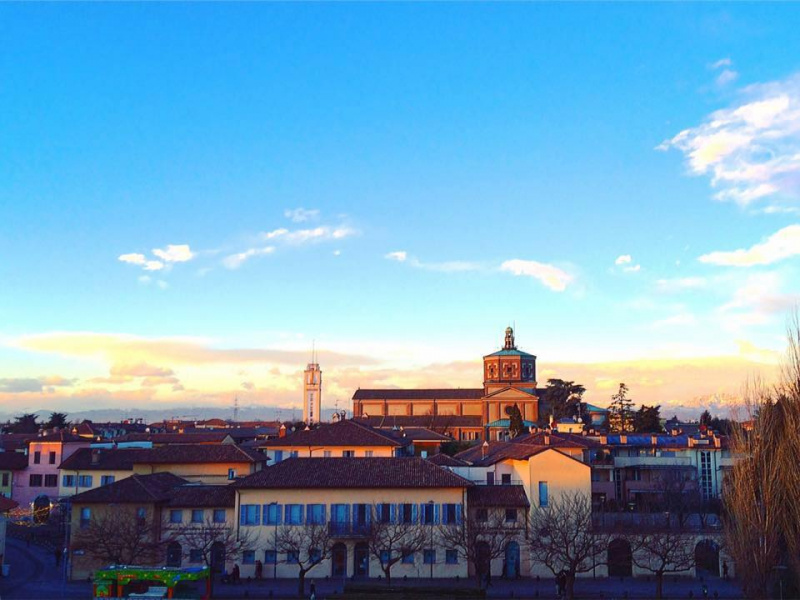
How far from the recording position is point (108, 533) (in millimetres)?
36938

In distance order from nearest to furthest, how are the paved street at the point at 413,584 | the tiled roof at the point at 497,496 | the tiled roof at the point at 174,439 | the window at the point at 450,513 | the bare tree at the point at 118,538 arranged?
the paved street at the point at 413,584 < the bare tree at the point at 118,538 < the window at the point at 450,513 < the tiled roof at the point at 497,496 < the tiled roof at the point at 174,439

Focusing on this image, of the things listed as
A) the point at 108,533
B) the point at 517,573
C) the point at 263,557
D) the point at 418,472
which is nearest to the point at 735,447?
the point at 517,573

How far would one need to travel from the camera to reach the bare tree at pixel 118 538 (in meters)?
37.1

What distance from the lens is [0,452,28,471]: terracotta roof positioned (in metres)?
63.6

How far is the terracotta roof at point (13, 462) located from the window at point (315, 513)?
111ft

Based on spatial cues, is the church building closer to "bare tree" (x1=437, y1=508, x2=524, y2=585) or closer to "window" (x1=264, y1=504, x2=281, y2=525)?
"bare tree" (x1=437, y1=508, x2=524, y2=585)

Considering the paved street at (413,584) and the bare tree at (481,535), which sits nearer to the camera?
the paved street at (413,584)

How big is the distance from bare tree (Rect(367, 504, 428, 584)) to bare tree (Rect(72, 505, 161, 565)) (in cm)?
1064

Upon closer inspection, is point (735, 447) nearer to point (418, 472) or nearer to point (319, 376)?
point (418, 472)

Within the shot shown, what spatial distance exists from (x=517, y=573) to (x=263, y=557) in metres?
13.1

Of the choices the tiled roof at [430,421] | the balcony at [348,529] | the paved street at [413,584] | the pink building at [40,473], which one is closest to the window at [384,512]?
the balcony at [348,529]

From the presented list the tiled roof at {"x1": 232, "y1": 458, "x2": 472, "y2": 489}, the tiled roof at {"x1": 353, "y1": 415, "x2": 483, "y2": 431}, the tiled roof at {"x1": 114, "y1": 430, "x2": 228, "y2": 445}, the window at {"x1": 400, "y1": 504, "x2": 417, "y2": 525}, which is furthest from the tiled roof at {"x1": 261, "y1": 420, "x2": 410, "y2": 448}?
the tiled roof at {"x1": 353, "y1": 415, "x2": 483, "y2": 431}

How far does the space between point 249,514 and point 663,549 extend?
67.0 ft

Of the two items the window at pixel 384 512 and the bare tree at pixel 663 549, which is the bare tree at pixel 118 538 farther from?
the bare tree at pixel 663 549
